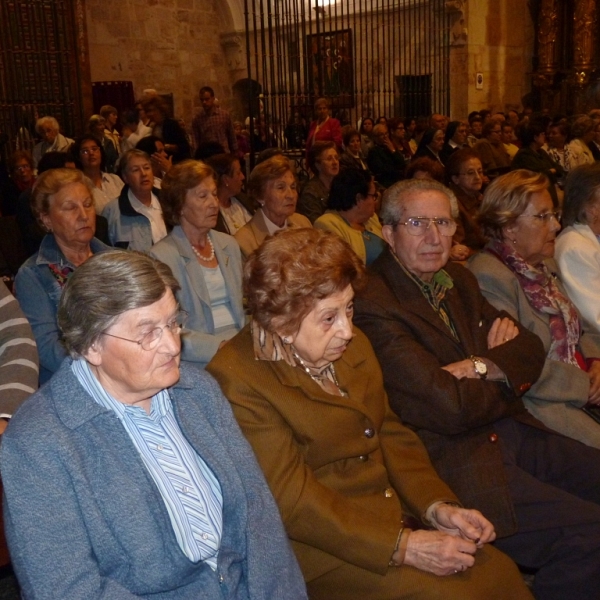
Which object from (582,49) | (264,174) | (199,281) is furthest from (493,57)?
(199,281)

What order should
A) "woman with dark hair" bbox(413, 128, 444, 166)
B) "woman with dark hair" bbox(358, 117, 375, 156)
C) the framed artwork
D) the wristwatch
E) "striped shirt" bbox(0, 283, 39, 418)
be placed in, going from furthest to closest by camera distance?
the framed artwork, "woman with dark hair" bbox(358, 117, 375, 156), "woman with dark hair" bbox(413, 128, 444, 166), the wristwatch, "striped shirt" bbox(0, 283, 39, 418)

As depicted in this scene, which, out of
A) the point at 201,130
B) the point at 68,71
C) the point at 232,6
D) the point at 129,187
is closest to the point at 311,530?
the point at 129,187

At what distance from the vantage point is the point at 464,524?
205 cm

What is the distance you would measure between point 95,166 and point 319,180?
1783 mm

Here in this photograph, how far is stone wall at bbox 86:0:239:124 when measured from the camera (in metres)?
12.0

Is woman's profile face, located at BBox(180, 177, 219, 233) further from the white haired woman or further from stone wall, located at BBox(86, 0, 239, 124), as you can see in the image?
stone wall, located at BBox(86, 0, 239, 124)

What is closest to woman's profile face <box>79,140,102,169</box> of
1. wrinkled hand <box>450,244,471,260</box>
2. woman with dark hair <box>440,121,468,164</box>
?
wrinkled hand <box>450,244,471,260</box>

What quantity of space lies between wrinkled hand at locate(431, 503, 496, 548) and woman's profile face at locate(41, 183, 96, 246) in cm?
183

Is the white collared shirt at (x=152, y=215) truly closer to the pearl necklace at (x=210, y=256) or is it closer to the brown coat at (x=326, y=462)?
the pearl necklace at (x=210, y=256)

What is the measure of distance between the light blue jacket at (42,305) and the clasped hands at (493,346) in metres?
1.43

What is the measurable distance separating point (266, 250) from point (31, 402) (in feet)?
2.41

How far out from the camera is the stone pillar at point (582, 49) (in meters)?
13.8

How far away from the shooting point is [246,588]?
1780mm

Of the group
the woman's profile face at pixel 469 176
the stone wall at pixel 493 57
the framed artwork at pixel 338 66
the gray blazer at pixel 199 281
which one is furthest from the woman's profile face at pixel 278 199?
the stone wall at pixel 493 57
